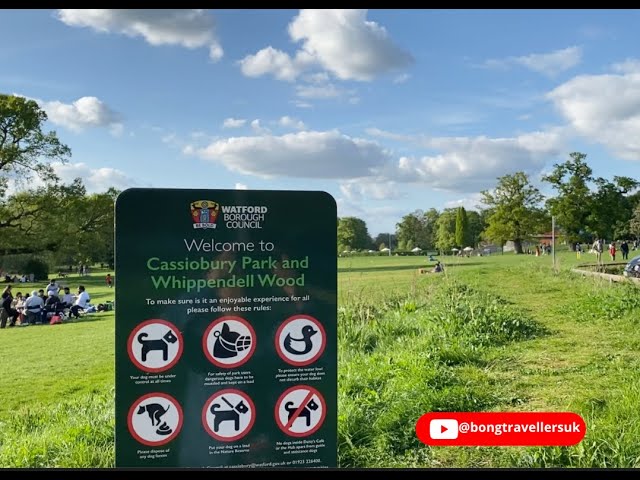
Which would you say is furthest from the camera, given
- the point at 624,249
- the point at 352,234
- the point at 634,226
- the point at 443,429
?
the point at 624,249

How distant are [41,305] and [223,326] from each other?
2.50 m

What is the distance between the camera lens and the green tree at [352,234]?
10.3 feet

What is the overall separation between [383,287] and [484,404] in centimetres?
225

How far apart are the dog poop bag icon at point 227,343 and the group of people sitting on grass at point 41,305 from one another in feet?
6.11

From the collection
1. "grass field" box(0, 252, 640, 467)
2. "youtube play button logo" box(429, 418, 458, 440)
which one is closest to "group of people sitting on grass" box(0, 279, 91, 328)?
"grass field" box(0, 252, 640, 467)

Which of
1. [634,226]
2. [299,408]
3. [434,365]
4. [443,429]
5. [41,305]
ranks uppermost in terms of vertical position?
[634,226]

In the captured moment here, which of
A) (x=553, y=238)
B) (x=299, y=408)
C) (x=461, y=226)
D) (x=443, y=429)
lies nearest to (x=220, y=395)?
(x=299, y=408)

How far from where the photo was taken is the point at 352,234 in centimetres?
319

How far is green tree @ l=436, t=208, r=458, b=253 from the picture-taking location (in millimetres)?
3385

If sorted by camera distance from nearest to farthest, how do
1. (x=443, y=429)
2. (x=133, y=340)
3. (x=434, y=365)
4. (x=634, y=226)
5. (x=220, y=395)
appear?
(x=133, y=340) → (x=220, y=395) → (x=443, y=429) → (x=634, y=226) → (x=434, y=365)

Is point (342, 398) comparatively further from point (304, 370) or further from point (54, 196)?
point (54, 196)

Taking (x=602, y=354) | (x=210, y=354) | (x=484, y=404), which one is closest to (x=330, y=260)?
(x=210, y=354)

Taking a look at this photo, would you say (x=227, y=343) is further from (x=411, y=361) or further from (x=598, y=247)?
(x=598, y=247)

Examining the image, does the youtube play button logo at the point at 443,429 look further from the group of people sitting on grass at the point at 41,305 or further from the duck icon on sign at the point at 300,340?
the group of people sitting on grass at the point at 41,305
